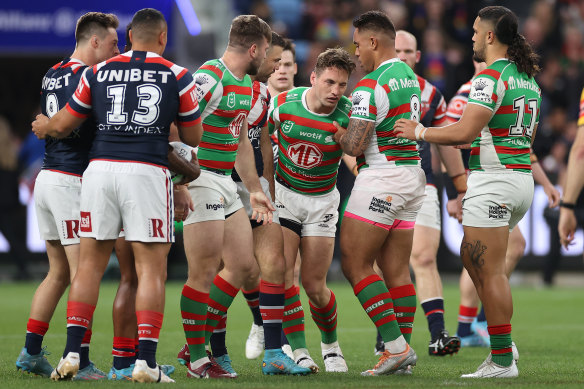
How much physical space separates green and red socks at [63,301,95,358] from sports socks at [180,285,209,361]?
75cm

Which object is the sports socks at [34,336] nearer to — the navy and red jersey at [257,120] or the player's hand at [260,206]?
the player's hand at [260,206]

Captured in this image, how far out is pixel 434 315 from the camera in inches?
326

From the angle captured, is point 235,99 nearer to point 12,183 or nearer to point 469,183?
point 469,183

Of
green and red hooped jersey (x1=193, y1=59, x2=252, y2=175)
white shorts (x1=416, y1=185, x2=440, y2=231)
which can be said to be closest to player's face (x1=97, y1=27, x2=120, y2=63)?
green and red hooped jersey (x1=193, y1=59, x2=252, y2=175)

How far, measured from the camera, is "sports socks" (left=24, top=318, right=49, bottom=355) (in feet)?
21.1

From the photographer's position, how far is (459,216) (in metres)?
8.44

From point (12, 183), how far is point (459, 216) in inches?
369

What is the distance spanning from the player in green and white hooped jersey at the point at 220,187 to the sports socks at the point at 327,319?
733mm

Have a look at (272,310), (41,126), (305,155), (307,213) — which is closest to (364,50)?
(305,155)

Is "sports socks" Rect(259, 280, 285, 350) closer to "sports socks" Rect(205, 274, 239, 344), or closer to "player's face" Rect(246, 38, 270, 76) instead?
"sports socks" Rect(205, 274, 239, 344)

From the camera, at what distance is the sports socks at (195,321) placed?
20.9ft

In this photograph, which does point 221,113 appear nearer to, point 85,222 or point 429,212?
point 85,222

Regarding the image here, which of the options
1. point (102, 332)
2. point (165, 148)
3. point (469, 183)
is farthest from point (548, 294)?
point (165, 148)

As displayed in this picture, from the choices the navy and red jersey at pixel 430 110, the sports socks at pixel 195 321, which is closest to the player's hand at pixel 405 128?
the sports socks at pixel 195 321
